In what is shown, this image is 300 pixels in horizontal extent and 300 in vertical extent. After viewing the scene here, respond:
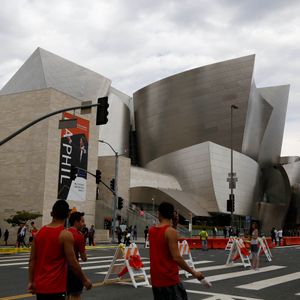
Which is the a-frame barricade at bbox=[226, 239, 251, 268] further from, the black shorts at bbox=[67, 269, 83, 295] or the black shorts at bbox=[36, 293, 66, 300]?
the black shorts at bbox=[36, 293, 66, 300]

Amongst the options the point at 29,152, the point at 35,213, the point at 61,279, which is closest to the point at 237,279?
the point at 61,279

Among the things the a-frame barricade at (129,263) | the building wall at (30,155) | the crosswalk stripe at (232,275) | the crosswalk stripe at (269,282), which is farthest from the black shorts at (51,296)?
the building wall at (30,155)

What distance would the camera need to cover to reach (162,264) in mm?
5098

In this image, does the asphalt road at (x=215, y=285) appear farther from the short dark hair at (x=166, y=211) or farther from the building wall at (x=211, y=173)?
the building wall at (x=211, y=173)

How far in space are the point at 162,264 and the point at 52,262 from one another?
1.30 m

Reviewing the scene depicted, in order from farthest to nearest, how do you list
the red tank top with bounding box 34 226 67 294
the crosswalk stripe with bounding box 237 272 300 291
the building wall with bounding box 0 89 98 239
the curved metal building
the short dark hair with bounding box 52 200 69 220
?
the curved metal building
the building wall with bounding box 0 89 98 239
the crosswalk stripe with bounding box 237 272 300 291
the short dark hair with bounding box 52 200 69 220
the red tank top with bounding box 34 226 67 294

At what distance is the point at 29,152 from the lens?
39875 millimetres

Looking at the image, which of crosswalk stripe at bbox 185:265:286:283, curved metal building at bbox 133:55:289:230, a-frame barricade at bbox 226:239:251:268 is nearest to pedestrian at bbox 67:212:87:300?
crosswalk stripe at bbox 185:265:286:283

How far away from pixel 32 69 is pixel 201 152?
26574 millimetres

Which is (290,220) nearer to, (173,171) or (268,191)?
(268,191)

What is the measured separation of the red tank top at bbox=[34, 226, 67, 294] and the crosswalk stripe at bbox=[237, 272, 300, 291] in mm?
7346

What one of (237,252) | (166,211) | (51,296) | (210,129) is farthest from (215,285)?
(210,129)

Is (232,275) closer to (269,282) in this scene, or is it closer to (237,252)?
(269,282)

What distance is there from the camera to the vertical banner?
A: 131 ft
